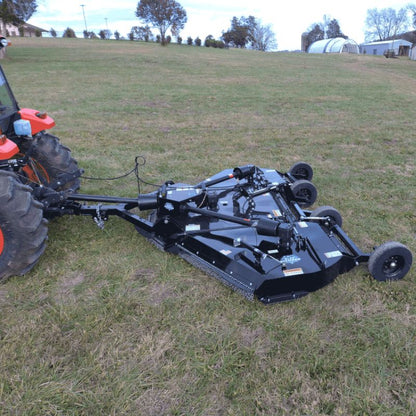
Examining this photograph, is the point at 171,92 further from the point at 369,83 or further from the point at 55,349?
the point at 55,349

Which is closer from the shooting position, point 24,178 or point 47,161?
point 24,178

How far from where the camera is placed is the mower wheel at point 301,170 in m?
5.22

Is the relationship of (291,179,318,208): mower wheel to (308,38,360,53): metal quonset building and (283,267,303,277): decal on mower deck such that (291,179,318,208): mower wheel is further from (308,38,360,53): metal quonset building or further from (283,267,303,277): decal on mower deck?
(308,38,360,53): metal quonset building

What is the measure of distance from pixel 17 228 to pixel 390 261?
3.53 meters

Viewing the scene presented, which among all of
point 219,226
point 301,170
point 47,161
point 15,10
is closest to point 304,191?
point 301,170

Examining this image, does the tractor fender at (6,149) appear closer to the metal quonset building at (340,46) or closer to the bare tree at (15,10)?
the bare tree at (15,10)

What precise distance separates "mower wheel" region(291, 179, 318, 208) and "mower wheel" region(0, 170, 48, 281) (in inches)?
123

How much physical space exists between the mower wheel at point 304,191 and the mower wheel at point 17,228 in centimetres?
311

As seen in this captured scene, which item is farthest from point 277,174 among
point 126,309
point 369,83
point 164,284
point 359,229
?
point 369,83

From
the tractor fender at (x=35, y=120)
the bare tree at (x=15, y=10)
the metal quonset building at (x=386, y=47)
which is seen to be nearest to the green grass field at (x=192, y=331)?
the tractor fender at (x=35, y=120)

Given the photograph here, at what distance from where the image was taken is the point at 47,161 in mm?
4402

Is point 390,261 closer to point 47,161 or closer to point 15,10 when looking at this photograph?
point 47,161

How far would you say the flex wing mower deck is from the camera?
305cm

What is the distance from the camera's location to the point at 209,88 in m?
15.6
